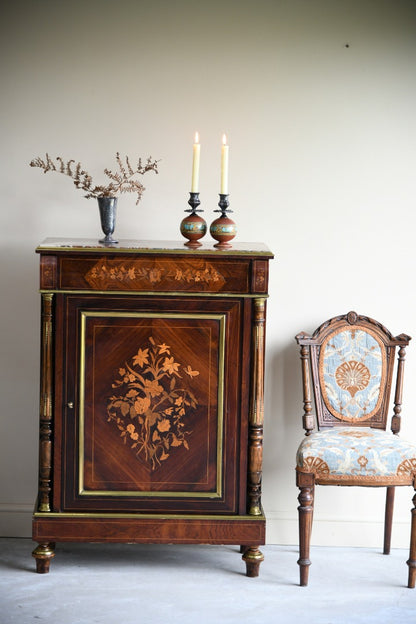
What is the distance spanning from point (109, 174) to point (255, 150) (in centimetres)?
67

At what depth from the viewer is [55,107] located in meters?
3.60

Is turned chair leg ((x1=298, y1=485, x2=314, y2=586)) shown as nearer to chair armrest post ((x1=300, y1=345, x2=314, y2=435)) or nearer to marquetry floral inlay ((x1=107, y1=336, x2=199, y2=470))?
chair armrest post ((x1=300, y1=345, x2=314, y2=435))

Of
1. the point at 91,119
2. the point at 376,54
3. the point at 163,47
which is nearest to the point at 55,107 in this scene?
the point at 91,119

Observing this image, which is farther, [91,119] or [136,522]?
[91,119]

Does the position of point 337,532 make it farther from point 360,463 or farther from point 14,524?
point 14,524

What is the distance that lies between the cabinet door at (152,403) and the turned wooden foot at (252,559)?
0.19 meters

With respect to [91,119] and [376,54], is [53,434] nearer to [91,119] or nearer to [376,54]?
[91,119]

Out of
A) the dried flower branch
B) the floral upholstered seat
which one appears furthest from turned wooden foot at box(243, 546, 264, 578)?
the dried flower branch

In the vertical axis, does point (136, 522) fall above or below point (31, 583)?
above

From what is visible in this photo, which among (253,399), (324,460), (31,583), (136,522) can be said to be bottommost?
(31,583)

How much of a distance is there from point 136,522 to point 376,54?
2.27 meters

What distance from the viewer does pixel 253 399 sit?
10.5 ft

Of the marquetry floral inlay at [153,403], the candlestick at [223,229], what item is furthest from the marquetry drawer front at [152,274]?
the marquetry floral inlay at [153,403]

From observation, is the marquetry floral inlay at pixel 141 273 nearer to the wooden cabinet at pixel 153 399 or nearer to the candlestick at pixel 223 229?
the wooden cabinet at pixel 153 399
